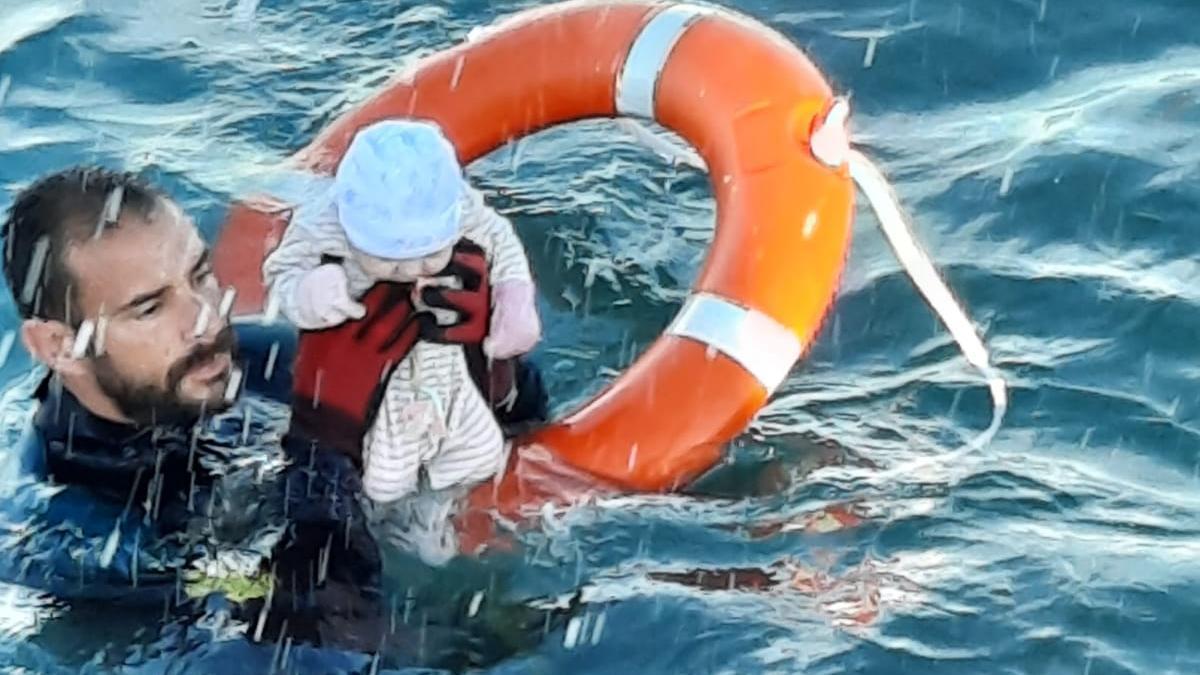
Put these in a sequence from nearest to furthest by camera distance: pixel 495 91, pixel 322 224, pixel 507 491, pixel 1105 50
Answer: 1. pixel 322 224
2. pixel 507 491
3. pixel 495 91
4. pixel 1105 50

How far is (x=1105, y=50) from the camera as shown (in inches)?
272

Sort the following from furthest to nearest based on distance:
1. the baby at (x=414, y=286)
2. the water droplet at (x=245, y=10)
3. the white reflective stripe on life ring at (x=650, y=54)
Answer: the water droplet at (x=245, y=10), the white reflective stripe on life ring at (x=650, y=54), the baby at (x=414, y=286)

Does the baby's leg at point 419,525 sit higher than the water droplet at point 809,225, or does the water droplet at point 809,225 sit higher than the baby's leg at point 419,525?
the water droplet at point 809,225

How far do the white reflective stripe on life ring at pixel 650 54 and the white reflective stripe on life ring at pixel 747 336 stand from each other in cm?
68

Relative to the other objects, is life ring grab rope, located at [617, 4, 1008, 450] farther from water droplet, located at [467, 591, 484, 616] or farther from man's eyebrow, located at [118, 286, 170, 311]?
man's eyebrow, located at [118, 286, 170, 311]

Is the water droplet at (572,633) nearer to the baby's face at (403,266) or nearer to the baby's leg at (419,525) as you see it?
the baby's leg at (419,525)

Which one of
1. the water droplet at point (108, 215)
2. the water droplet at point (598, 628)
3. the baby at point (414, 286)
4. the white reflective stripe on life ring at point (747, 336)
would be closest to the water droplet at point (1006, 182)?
the white reflective stripe on life ring at point (747, 336)

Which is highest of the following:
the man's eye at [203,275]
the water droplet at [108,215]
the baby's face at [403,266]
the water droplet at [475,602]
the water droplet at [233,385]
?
the water droplet at [108,215]

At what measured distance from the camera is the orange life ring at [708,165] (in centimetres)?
468

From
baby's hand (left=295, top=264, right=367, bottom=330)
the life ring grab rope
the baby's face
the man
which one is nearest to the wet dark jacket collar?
the man

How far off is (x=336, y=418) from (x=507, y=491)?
406mm

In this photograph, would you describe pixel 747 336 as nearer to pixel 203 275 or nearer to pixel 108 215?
pixel 203 275

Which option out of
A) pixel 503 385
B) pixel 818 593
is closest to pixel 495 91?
pixel 503 385

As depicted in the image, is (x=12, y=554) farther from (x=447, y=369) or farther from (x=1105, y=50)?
(x=1105, y=50)
